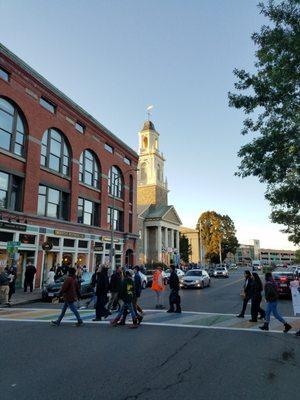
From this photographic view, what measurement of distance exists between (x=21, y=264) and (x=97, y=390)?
845 inches

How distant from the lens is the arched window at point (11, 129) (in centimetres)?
2425

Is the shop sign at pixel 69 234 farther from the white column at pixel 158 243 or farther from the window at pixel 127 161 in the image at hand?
the white column at pixel 158 243

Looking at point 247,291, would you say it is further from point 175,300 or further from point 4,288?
point 4,288

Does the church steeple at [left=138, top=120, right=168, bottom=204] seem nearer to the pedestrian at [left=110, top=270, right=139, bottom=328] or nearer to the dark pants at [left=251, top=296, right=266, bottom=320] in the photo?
the dark pants at [left=251, top=296, right=266, bottom=320]

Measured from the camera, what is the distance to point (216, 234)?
81.4 m

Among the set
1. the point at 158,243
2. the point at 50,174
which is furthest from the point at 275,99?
the point at 158,243

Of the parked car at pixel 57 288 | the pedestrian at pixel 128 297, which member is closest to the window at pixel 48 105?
the parked car at pixel 57 288

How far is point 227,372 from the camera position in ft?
20.5

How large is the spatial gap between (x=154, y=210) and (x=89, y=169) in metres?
38.2

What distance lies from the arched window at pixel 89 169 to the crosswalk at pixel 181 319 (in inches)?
795

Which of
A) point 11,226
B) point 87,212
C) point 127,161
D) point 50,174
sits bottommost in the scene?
point 11,226

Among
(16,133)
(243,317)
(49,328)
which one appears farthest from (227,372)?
(16,133)

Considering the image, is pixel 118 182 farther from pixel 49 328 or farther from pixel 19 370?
pixel 19 370

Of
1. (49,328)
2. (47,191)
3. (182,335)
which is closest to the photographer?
(182,335)
